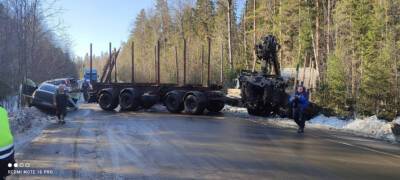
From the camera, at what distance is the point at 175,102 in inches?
925

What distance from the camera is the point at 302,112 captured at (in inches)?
635

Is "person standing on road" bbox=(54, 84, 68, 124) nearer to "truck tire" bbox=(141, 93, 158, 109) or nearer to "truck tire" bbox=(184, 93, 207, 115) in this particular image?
"truck tire" bbox=(141, 93, 158, 109)

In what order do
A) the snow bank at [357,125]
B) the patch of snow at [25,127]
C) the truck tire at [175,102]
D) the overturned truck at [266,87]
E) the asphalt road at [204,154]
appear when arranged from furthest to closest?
the truck tire at [175,102] < the overturned truck at [266,87] < the snow bank at [357,125] < the patch of snow at [25,127] < the asphalt road at [204,154]

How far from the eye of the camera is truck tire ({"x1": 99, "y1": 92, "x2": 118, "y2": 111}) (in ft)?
83.6

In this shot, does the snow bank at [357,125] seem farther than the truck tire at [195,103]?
No

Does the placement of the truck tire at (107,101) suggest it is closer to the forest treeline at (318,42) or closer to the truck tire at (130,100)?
the truck tire at (130,100)

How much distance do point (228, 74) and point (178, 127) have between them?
2299cm

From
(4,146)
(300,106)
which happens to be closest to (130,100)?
(300,106)

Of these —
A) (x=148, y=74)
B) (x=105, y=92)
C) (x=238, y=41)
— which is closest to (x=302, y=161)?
(x=105, y=92)

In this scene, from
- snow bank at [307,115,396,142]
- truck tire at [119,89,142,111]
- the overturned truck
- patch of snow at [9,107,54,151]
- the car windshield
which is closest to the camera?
patch of snow at [9,107,54,151]

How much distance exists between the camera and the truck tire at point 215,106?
23578 mm

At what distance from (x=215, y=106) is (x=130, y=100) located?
4248mm

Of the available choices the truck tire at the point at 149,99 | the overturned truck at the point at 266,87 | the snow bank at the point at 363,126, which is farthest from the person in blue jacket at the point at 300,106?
the truck tire at the point at 149,99

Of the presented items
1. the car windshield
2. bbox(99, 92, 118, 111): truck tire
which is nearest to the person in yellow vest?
the car windshield
